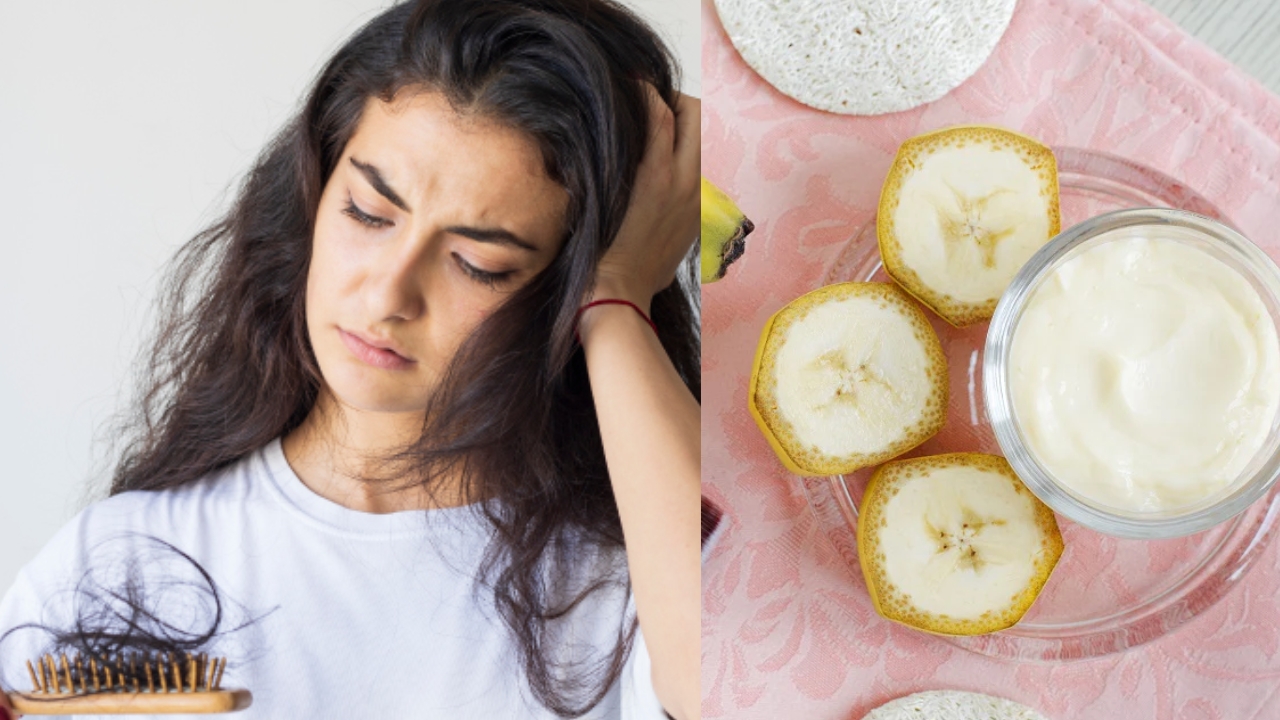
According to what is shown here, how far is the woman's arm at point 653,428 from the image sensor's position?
286 millimetres

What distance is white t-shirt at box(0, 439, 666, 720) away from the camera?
29cm

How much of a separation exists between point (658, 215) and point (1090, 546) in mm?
165

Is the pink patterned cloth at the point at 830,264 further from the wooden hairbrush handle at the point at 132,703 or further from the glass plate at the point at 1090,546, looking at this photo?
the wooden hairbrush handle at the point at 132,703

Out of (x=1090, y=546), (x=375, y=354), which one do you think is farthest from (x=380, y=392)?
(x=1090, y=546)

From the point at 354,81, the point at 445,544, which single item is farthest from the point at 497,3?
the point at 445,544

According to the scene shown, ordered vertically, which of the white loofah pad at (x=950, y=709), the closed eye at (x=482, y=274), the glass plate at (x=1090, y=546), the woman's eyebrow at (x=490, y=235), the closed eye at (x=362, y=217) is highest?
the closed eye at (x=362, y=217)

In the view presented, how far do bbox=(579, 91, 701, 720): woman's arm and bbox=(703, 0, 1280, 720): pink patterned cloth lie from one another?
14 mm

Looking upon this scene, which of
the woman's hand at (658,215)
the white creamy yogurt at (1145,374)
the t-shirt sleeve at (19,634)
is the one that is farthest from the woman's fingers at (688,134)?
the t-shirt sleeve at (19,634)

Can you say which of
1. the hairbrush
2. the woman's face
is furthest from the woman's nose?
the hairbrush

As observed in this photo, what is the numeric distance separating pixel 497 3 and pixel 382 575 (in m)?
0.16

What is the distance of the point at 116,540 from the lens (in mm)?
295

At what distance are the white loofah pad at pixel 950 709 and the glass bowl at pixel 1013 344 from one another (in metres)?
0.06

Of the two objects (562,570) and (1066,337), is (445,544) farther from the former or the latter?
(1066,337)

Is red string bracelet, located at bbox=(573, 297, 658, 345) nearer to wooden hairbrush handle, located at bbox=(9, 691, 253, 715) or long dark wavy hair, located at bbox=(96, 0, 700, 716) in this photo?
long dark wavy hair, located at bbox=(96, 0, 700, 716)
